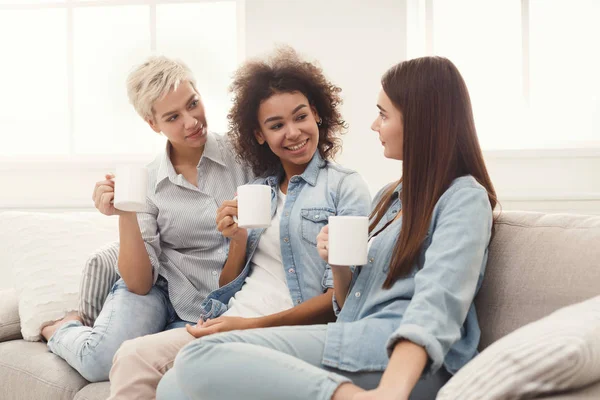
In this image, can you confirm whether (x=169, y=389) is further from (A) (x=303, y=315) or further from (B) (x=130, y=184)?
(B) (x=130, y=184)

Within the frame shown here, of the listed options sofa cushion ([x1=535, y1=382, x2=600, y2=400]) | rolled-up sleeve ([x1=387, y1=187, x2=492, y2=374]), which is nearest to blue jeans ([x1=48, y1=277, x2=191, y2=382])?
rolled-up sleeve ([x1=387, y1=187, x2=492, y2=374])

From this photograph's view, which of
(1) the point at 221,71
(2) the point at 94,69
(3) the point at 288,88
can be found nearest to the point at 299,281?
(3) the point at 288,88

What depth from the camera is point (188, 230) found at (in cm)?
214

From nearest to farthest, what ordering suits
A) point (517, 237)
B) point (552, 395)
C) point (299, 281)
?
point (552, 395) → point (517, 237) → point (299, 281)

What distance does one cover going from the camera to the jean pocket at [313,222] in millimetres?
1893

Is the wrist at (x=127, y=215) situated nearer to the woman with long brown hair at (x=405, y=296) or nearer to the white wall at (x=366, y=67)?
the woman with long brown hair at (x=405, y=296)

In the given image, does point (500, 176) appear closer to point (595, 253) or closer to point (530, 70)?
point (530, 70)

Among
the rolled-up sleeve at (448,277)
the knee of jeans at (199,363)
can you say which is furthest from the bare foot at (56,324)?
the rolled-up sleeve at (448,277)

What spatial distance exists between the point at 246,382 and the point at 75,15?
10.9 feet

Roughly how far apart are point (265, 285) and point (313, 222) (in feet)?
0.77

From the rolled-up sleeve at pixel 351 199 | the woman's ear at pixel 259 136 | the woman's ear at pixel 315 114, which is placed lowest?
the rolled-up sleeve at pixel 351 199

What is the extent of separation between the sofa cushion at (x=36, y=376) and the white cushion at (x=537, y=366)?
1253mm

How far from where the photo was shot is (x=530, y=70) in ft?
12.1

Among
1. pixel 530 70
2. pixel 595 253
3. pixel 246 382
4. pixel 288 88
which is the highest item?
pixel 530 70
